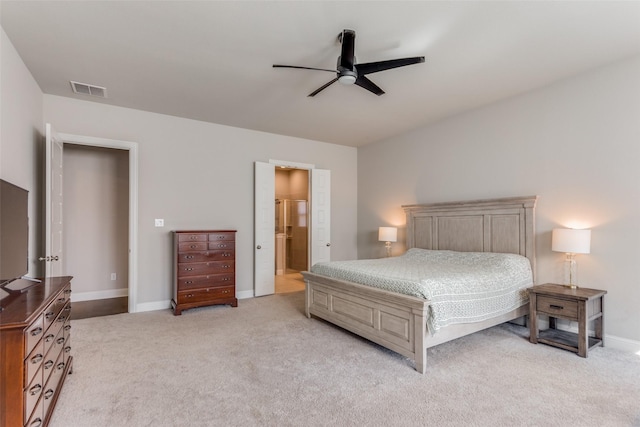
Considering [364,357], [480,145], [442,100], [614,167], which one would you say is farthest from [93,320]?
[614,167]

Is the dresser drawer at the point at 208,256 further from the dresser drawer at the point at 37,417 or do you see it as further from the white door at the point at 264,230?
the dresser drawer at the point at 37,417

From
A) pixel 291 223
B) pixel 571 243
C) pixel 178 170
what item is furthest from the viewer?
pixel 291 223

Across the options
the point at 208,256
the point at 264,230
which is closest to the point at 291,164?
the point at 264,230

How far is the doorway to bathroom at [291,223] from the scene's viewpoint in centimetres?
769

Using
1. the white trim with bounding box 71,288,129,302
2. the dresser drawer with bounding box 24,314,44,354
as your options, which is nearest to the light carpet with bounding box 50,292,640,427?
the dresser drawer with bounding box 24,314,44,354

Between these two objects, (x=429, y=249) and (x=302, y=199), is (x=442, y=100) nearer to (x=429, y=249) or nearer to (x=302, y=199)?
(x=429, y=249)

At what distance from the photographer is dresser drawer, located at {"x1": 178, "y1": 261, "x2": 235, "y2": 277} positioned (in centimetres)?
433

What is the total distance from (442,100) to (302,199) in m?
4.36

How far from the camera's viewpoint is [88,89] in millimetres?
3736

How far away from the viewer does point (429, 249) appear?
4855mm

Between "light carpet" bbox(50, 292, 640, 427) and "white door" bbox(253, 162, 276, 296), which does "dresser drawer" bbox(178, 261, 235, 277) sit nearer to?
"white door" bbox(253, 162, 276, 296)

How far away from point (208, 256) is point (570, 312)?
13.8ft

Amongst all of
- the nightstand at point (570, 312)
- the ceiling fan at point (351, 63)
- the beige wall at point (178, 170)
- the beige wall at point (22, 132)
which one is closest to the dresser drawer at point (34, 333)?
the beige wall at point (22, 132)

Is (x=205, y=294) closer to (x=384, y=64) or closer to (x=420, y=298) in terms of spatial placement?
(x=420, y=298)
